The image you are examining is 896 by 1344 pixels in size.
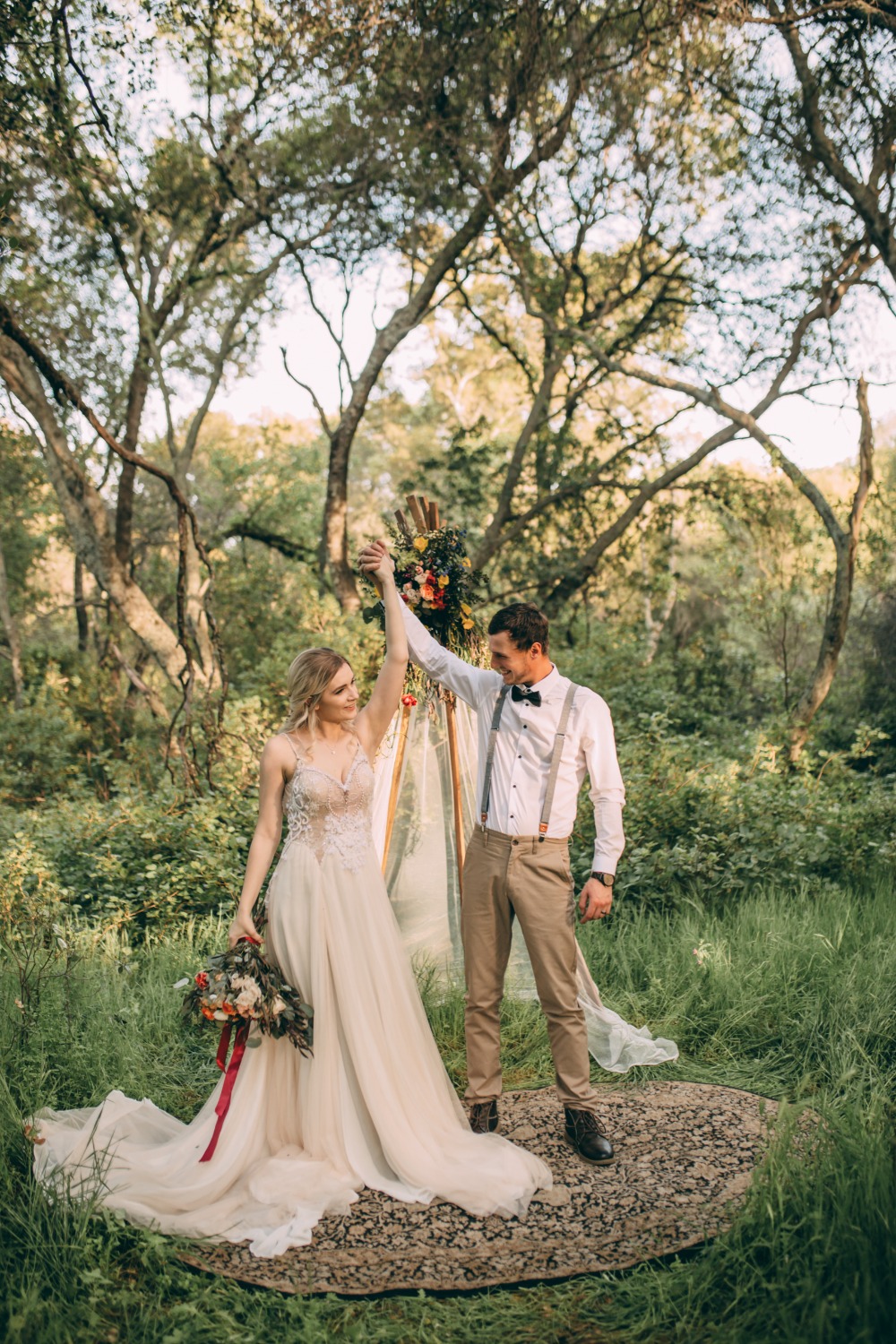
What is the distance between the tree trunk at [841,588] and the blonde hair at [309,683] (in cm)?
698

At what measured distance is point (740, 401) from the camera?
12.1 meters

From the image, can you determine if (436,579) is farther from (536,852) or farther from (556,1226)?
(556,1226)

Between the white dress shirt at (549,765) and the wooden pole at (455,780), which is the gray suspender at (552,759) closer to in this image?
the white dress shirt at (549,765)

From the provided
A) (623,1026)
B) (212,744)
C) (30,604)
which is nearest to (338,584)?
(212,744)

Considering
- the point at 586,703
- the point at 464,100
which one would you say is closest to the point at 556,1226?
the point at 586,703

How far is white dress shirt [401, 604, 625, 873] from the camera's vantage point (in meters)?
3.90

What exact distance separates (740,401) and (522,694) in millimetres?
9389

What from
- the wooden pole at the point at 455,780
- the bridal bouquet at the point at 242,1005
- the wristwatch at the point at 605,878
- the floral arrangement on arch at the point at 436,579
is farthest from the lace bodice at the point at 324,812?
the wooden pole at the point at 455,780

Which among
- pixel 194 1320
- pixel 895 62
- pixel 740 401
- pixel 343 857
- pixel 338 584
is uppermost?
pixel 895 62

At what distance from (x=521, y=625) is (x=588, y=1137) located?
2004mm

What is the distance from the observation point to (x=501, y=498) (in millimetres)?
13297

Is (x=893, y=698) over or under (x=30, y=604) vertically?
under

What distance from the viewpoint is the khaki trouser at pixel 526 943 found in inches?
152

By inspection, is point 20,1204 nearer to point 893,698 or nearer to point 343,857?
point 343,857
